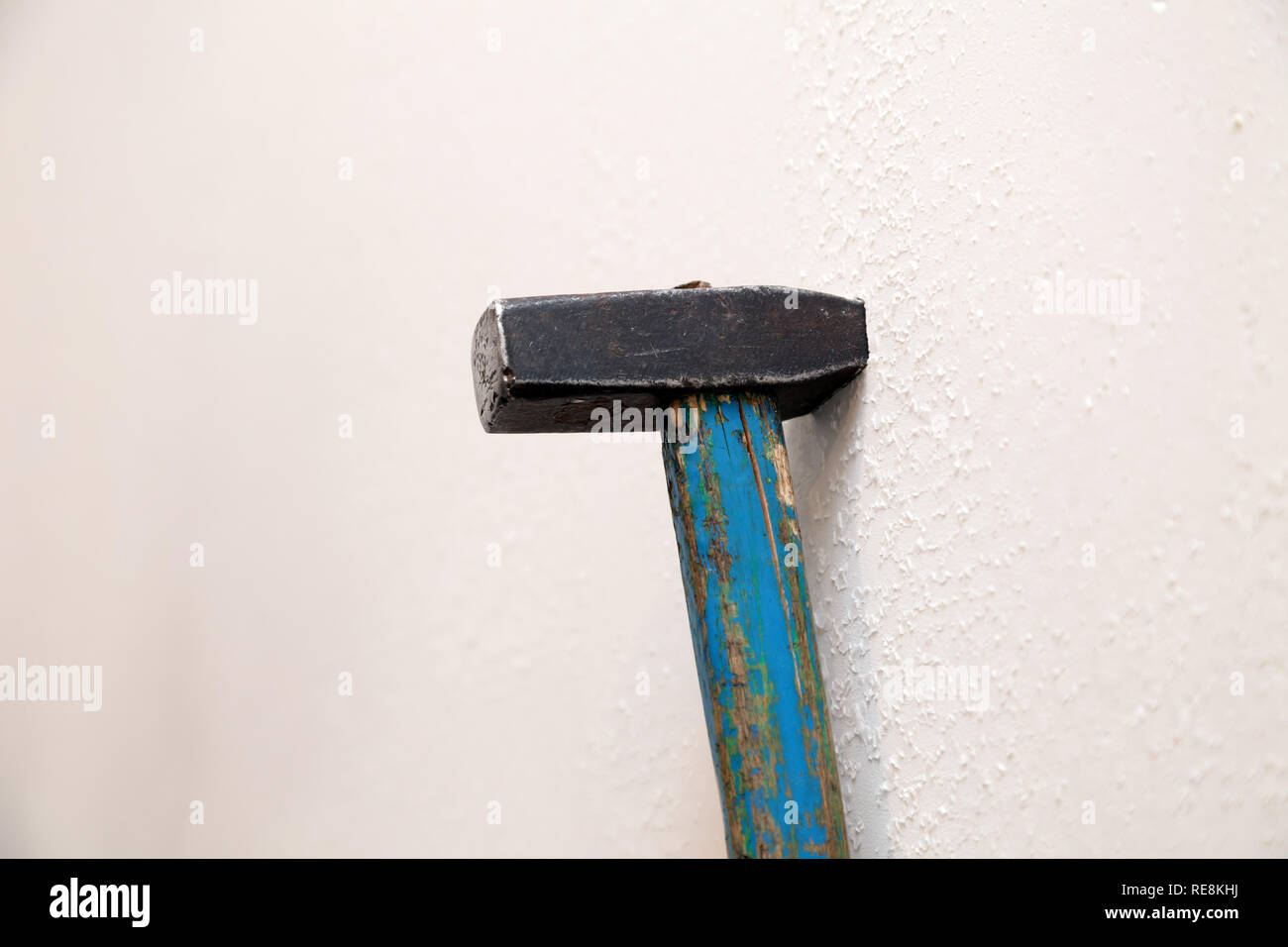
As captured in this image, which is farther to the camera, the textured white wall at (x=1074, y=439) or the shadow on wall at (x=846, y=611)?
the shadow on wall at (x=846, y=611)

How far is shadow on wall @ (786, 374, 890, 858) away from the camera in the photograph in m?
0.69

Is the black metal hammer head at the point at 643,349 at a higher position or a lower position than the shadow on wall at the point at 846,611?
higher

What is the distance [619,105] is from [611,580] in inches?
18.9

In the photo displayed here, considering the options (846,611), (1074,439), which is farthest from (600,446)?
(1074,439)

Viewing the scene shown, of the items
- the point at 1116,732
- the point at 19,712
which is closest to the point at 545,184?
the point at 1116,732

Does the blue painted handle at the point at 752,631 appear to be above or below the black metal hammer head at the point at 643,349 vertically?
below

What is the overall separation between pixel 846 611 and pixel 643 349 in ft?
0.82

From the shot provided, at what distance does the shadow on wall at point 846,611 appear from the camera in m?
0.69

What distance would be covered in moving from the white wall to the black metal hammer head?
0.21 feet

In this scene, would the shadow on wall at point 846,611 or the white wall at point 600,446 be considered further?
the shadow on wall at point 846,611

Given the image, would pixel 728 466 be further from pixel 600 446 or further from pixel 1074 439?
pixel 600 446

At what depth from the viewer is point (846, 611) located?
72cm

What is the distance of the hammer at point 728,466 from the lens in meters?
0.60

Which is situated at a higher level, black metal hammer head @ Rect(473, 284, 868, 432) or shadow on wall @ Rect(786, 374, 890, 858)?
black metal hammer head @ Rect(473, 284, 868, 432)
